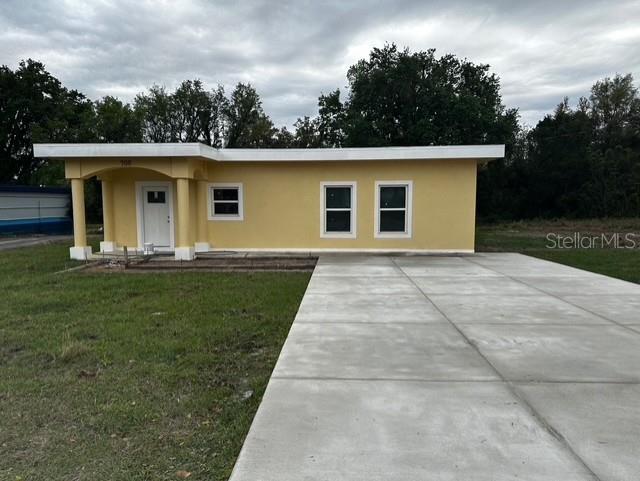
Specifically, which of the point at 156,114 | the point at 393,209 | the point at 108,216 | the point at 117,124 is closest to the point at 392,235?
the point at 393,209

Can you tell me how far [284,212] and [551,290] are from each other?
23.3ft

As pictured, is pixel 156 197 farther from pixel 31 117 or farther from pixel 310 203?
pixel 31 117

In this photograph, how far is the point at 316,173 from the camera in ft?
38.7

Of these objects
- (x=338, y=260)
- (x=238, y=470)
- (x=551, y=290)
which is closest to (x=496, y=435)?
(x=238, y=470)

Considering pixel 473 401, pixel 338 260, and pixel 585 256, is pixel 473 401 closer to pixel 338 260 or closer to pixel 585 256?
pixel 338 260

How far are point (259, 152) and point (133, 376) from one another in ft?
27.6

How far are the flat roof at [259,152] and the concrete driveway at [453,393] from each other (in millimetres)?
5701

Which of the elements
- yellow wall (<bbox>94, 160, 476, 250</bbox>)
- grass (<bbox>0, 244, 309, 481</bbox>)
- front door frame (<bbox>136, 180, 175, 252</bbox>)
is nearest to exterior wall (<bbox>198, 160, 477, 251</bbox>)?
yellow wall (<bbox>94, 160, 476, 250</bbox>)

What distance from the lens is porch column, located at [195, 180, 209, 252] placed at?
1184cm

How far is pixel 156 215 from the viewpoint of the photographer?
12.0 m

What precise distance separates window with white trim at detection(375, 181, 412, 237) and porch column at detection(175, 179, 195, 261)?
198 inches

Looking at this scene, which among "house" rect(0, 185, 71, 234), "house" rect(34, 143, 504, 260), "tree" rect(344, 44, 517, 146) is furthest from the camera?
"tree" rect(344, 44, 517, 146)

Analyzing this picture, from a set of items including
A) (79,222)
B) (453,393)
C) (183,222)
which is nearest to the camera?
(453,393)

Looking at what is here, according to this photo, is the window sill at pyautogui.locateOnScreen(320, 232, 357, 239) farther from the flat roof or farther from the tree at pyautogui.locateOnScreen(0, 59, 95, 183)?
the tree at pyautogui.locateOnScreen(0, 59, 95, 183)
